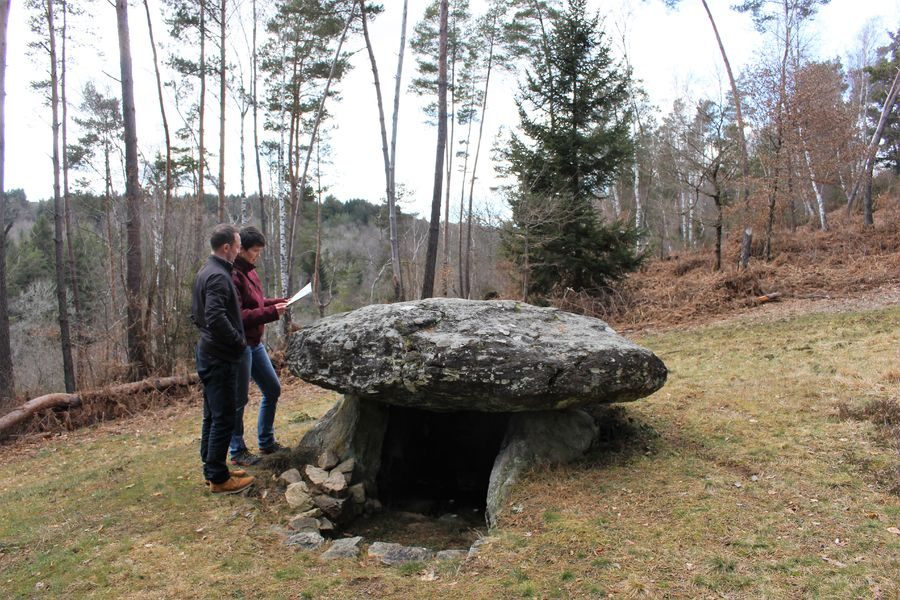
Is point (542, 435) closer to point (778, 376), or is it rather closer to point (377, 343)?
point (377, 343)

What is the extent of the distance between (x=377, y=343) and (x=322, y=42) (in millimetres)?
15162

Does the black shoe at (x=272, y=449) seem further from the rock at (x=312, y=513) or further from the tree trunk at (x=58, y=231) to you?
the tree trunk at (x=58, y=231)

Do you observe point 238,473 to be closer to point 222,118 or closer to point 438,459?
point 438,459

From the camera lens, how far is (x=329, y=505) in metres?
4.49

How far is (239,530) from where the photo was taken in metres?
4.01

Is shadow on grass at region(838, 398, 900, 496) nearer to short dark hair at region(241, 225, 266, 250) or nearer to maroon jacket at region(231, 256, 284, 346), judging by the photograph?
maroon jacket at region(231, 256, 284, 346)

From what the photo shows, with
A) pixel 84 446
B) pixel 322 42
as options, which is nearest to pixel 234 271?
pixel 84 446

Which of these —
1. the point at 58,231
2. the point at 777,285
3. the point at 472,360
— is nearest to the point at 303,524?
the point at 472,360

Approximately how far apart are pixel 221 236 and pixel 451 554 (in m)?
2.89

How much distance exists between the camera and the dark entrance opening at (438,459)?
541 cm

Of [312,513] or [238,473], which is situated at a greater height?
[238,473]

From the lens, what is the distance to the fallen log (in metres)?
7.86

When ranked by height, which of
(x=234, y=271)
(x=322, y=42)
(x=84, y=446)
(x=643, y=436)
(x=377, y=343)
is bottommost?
(x=84, y=446)

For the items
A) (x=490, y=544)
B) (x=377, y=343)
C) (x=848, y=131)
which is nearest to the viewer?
(x=490, y=544)
